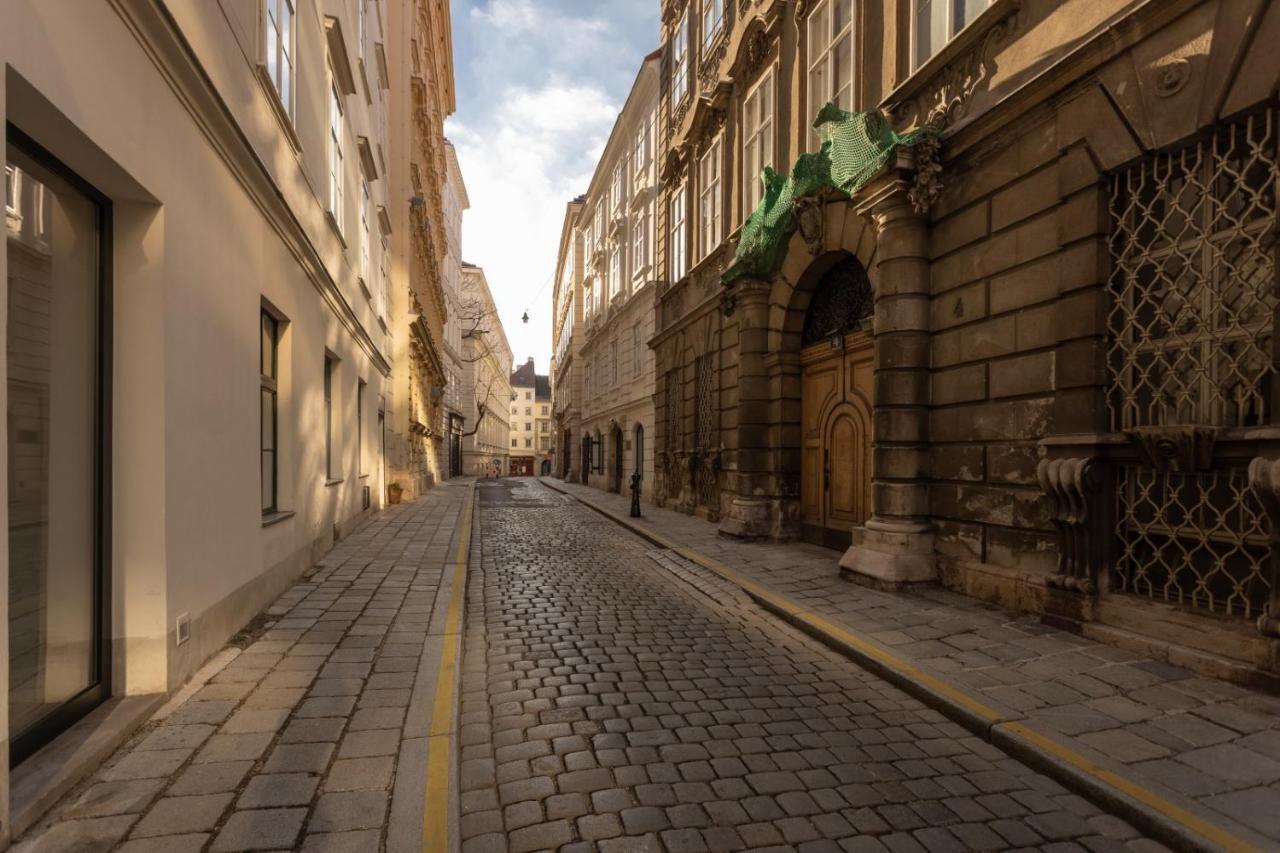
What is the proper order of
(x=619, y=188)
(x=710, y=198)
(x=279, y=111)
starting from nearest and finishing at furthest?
(x=279, y=111) < (x=710, y=198) < (x=619, y=188)

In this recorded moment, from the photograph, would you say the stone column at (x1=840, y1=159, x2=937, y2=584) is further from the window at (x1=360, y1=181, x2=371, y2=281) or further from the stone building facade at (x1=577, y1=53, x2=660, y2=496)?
the stone building facade at (x1=577, y1=53, x2=660, y2=496)


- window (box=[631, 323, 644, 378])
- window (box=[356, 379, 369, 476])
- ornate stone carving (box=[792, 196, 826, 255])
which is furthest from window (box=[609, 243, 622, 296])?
ornate stone carving (box=[792, 196, 826, 255])

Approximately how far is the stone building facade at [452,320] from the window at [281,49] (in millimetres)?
32669

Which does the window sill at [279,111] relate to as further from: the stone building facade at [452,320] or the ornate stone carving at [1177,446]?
the stone building facade at [452,320]

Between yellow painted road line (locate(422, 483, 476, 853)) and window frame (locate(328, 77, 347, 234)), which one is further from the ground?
window frame (locate(328, 77, 347, 234))

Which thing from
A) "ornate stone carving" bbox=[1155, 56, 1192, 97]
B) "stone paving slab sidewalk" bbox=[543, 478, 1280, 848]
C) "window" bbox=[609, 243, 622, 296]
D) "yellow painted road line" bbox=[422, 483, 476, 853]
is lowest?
"stone paving slab sidewalk" bbox=[543, 478, 1280, 848]

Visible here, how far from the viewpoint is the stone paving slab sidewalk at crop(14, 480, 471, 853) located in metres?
2.67

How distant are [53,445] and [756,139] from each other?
11.8 metres

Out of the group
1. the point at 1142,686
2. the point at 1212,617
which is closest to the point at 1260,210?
the point at 1212,617

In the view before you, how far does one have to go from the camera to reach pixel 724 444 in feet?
44.2

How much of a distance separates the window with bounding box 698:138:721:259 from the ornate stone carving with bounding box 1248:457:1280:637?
11215mm

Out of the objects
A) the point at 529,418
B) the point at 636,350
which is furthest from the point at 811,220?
the point at 529,418

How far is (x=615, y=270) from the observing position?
2772 centimetres

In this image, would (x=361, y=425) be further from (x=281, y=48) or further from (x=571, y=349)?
(x=571, y=349)
